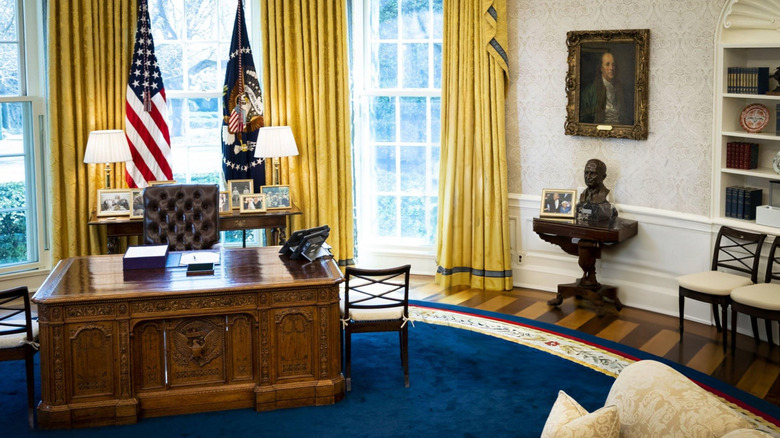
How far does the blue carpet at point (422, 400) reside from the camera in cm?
457

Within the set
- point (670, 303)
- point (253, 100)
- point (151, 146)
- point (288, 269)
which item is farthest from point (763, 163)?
point (151, 146)

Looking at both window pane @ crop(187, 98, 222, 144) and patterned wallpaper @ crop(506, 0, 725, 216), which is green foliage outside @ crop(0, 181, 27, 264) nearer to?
window pane @ crop(187, 98, 222, 144)

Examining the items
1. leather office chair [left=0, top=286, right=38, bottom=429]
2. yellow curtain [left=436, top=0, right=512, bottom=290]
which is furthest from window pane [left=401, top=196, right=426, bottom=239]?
leather office chair [left=0, top=286, right=38, bottom=429]

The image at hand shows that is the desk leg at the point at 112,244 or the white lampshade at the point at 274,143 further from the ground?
the white lampshade at the point at 274,143

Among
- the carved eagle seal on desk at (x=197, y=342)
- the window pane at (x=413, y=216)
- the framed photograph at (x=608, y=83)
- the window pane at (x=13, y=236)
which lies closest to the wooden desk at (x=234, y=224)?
the window pane at (x=13, y=236)

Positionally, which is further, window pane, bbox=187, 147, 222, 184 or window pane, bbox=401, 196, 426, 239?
window pane, bbox=401, 196, 426, 239

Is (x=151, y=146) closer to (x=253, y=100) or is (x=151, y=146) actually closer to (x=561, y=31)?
(x=253, y=100)

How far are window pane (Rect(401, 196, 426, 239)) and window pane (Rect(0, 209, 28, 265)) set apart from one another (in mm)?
3453

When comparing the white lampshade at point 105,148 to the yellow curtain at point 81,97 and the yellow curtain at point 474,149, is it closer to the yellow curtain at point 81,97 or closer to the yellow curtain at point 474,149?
the yellow curtain at point 81,97

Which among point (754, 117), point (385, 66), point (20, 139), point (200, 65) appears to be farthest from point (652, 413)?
point (20, 139)

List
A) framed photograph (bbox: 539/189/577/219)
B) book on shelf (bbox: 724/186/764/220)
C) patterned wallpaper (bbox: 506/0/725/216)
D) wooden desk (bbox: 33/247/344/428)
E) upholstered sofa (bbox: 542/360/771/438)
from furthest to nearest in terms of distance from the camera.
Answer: framed photograph (bbox: 539/189/577/219), patterned wallpaper (bbox: 506/0/725/216), book on shelf (bbox: 724/186/764/220), wooden desk (bbox: 33/247/344/428), upholstered sofa (bbox: 542/360/771/438)

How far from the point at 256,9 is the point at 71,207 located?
7.99 ft

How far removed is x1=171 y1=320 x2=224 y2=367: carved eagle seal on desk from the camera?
4734 millimetres

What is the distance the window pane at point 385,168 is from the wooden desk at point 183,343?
308 cm
